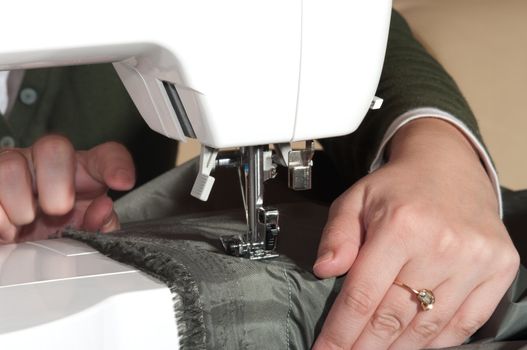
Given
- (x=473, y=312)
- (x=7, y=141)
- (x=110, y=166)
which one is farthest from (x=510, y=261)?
(x=7, y=141)

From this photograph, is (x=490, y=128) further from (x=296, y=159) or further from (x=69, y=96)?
(x=296, y=159)

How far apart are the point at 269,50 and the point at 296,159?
4.2 inches

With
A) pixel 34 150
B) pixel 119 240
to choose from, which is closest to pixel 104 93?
pixel 34 150

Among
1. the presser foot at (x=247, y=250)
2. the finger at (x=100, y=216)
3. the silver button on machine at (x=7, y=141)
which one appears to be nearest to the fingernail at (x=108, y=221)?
the finger at (x=100, y=216)

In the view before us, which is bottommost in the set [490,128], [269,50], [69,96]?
[490,128]

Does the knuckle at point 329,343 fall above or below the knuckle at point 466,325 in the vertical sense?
above

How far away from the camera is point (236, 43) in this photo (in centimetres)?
71

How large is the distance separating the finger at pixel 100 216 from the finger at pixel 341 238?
0.88 ft

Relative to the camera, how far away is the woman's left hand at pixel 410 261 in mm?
763

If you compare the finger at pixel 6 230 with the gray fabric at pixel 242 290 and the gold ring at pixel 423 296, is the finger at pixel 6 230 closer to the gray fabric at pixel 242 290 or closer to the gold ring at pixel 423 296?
the gray fabric at pixel 242 290

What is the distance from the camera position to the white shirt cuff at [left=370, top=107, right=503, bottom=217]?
0.94m

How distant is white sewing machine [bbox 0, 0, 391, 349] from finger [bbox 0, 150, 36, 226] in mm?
96

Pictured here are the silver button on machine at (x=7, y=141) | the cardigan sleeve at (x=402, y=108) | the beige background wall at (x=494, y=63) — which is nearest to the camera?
the cardigan sleeve at (x=402, y=108)

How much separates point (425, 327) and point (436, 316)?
0.04 ft
